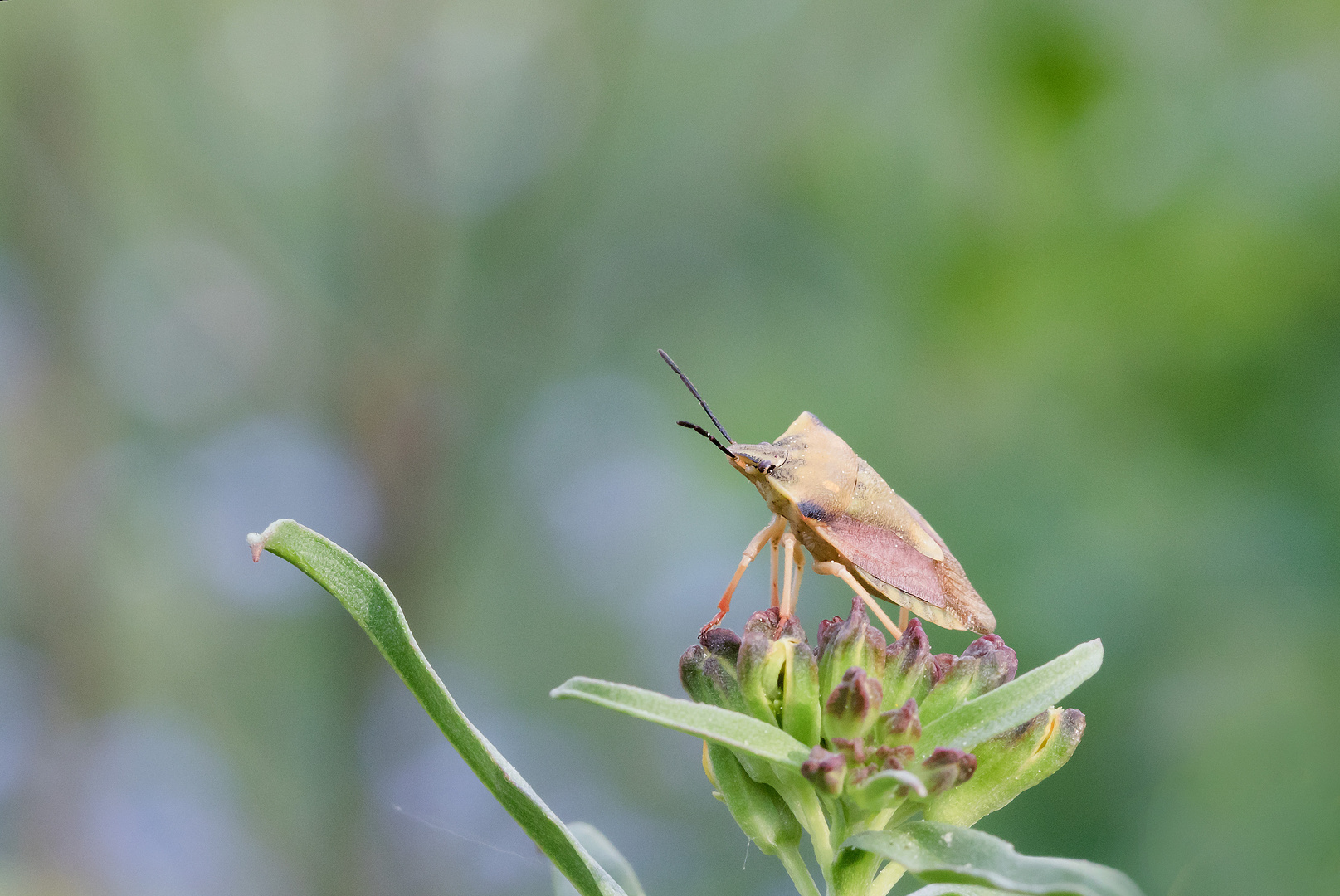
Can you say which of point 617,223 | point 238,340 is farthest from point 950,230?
point 238,340

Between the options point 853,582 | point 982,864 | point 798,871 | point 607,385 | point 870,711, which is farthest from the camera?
point 607,385

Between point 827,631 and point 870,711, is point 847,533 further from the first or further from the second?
point 870,711

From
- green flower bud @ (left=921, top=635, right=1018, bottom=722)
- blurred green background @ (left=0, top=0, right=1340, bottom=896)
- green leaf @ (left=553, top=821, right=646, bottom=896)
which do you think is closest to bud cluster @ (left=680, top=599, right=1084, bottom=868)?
green flower bud @ (left=921, top=635, right=1018, bottom=722)

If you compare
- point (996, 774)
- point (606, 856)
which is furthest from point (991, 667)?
point (606, 856)

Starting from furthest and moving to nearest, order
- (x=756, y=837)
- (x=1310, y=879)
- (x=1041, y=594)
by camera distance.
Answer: (x=1041, y=594) → (x=1310, y=879) → (x=756, y=837)

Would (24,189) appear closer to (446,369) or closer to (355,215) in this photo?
(355,215)

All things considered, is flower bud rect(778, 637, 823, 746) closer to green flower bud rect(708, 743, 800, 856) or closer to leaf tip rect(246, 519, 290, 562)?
green flower bud rect(708, 743, 800, 856)
